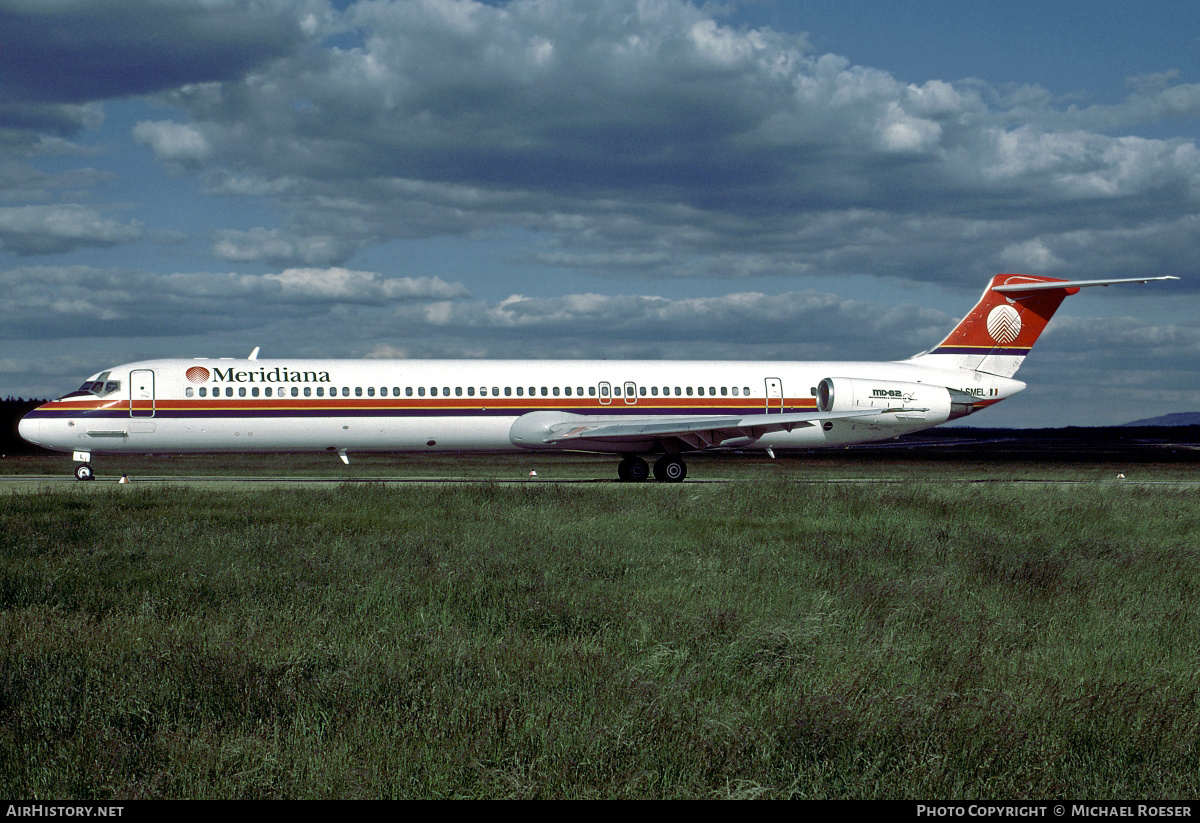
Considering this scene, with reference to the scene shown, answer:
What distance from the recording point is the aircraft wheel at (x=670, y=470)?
3042 centimetres

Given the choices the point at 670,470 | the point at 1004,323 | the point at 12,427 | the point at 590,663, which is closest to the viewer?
the point at 590,663

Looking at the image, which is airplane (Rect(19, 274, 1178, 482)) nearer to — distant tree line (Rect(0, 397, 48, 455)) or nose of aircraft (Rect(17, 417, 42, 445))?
nose of aircraft (Rect(17, 417, 42, 445))

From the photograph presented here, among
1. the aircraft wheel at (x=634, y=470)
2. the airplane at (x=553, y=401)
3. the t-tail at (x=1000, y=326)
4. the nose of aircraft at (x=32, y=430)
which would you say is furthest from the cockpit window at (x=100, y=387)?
the t-tail at (x=1000, y=326)

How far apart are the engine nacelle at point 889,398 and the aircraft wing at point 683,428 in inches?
17.5

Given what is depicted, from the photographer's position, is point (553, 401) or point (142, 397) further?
point (553, 401)

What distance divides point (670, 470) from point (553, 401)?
416 cm

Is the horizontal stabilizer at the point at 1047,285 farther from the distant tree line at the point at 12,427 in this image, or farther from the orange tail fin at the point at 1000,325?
the distant tree line at the point at 12,427

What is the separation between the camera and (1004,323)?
111 ft

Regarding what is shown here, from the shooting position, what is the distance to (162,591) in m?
10.4

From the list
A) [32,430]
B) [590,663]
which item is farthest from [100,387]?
[590,663]

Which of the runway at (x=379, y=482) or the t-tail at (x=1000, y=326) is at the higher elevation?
the t-tail at (x=1000, y=326)

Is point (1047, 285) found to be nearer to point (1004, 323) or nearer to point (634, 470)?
point (1004, 323)

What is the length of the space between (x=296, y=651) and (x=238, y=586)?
322 cm
